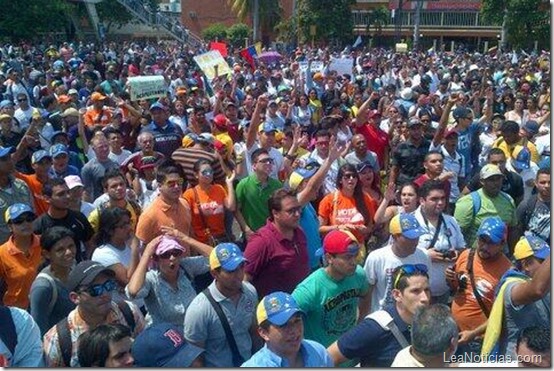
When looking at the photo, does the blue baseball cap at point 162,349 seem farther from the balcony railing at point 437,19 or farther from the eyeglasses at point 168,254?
the balcony railing at point 437,19

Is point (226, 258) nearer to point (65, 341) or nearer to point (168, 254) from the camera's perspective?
point (168, 254)

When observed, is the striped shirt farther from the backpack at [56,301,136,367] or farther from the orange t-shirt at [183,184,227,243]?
the backpack at [56,301,136,367]

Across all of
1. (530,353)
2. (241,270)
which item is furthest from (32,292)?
(530,353)

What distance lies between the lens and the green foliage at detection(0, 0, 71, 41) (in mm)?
39312

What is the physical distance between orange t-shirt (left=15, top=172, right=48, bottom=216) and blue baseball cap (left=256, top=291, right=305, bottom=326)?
10.7ft

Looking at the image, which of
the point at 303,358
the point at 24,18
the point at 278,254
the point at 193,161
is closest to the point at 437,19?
the point at 24,18

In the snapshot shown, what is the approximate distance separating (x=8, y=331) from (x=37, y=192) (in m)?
2.92

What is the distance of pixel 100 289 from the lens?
3670 mm

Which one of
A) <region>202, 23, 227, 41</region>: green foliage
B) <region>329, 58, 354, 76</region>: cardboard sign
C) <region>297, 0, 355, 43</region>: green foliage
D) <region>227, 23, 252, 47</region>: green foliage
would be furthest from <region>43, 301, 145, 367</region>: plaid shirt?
<region>202, 23, 227, 41</region>: green foliage

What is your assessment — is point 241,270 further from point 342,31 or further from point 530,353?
point 342,31

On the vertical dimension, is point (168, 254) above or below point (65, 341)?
above

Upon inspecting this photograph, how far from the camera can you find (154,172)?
644 centimetres

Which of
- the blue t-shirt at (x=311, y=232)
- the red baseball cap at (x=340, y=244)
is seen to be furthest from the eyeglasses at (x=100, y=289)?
the blue t-shirt at (x=311, y=232)

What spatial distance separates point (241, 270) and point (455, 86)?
13.2 meters
